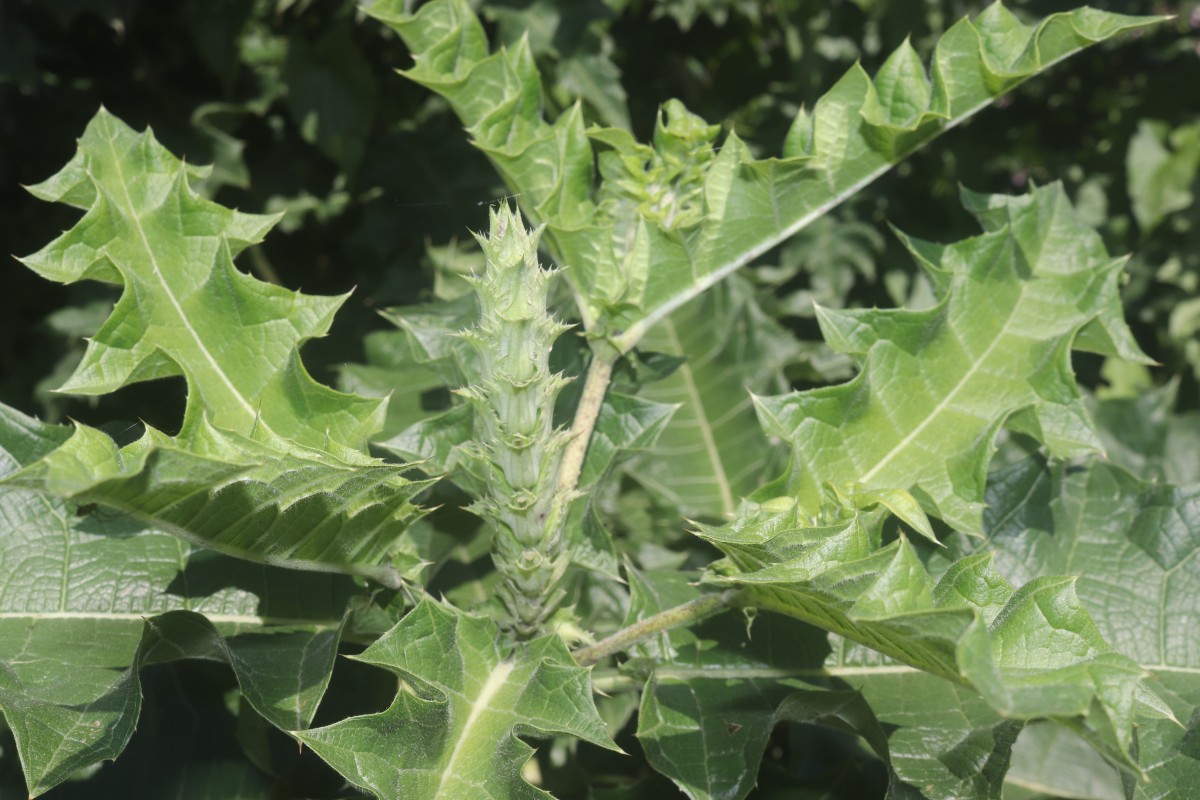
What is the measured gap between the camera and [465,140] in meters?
3.23

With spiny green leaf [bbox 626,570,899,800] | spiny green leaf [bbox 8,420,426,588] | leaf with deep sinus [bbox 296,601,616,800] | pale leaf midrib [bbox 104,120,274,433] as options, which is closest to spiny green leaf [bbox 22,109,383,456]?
pale leaf midrib [bbox 104,120,274,433]

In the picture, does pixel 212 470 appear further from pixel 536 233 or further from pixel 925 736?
pixel 925 736

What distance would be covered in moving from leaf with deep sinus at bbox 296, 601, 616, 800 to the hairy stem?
274 millimetres

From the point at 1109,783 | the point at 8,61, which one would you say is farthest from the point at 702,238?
the point at 8,61

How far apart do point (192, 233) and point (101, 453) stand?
0.74 metres

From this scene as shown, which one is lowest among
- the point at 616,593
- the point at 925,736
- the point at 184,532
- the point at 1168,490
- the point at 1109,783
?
the point at 1109,783

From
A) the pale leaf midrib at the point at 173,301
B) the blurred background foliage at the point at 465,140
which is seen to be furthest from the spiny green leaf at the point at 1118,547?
the pale leaf midrib at the point at 173,301

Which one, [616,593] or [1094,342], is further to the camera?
[616,593]

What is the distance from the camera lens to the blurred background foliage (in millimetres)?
2943

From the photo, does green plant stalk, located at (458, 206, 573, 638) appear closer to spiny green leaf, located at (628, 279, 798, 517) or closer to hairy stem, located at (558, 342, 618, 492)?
hairy stem, located at (558, 342, 618, 492)

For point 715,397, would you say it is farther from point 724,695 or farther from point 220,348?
point 220,348

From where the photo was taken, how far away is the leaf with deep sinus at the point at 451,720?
1.30m

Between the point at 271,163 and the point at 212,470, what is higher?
the point at 212,470

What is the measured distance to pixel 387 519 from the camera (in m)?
1.47
